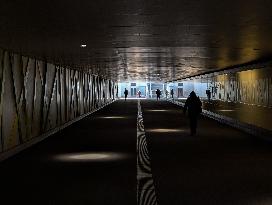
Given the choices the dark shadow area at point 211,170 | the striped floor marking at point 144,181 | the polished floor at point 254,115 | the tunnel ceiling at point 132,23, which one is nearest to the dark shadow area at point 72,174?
the striped floor marking at point 144,181

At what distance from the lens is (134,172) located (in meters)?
11.9

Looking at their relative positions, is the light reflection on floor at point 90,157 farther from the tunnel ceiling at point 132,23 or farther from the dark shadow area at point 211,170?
the tunnel ceiling at point 132,23

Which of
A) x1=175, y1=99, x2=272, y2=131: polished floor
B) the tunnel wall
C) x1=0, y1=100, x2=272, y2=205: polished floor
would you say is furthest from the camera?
x1=175, y1=99, x2=272, y2=131: polished floor

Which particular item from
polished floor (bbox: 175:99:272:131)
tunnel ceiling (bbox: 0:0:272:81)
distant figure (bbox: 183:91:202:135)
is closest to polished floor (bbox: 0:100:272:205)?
distant figure (bbox: 183:91:202:135)

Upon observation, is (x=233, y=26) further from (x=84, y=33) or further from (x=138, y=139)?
(x=138, y=139)

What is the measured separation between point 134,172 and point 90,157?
122 inches

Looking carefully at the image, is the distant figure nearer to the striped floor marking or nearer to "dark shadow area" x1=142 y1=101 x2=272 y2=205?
"dark shadow area" x1=142 y1=101 x2=272 y2=205

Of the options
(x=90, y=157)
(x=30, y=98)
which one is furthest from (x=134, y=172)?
(x=30, y=98)

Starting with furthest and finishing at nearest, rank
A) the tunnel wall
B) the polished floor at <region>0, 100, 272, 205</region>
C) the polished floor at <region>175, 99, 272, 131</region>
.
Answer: the polished floor at <region>175, 99, 272, 131</region> → the tunnel wall → the polished floor at <region>0, 100, 272, 205</region>

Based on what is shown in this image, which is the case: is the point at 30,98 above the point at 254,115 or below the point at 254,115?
above

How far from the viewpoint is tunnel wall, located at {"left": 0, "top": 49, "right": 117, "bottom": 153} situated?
56.0 ft

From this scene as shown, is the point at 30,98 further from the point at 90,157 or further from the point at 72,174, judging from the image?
the point at 72,174

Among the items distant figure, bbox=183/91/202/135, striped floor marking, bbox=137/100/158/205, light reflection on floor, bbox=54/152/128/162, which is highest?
distant figure, bbox=183/91/202/135

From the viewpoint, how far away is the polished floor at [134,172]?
920 cm
